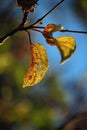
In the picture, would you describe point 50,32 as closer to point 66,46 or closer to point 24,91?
point 66,46

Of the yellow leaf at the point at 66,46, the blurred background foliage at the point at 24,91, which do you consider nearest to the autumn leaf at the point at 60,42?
the yellow leaf at the point at 66,46

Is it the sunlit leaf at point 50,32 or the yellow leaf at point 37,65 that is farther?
the yellow leaf at point 37,65

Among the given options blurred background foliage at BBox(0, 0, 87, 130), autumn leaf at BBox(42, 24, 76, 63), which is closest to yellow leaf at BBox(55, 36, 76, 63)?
autumn leaf at BBox(42, 24, 76, 63)

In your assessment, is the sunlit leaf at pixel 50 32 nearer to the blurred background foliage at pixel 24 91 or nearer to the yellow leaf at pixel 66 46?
the yellow leaf at pixel 66 46

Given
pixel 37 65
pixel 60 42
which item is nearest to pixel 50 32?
pixel 60 42

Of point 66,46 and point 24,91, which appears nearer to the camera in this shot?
point 66,46

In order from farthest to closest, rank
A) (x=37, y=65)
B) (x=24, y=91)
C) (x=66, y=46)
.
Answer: (x=24, y=91), (x=37, y=65), (x=66, y=46)

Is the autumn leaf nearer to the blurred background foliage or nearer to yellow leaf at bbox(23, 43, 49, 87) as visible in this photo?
yellow leaf at bbox(23, 43, 49, 87)

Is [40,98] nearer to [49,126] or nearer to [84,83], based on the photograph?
[49,126]
